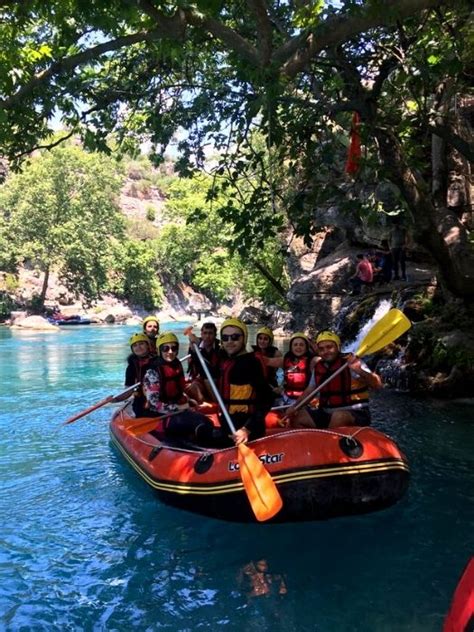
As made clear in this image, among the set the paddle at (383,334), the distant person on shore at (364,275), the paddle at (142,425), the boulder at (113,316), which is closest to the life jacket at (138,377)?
the paddle at (142,425)

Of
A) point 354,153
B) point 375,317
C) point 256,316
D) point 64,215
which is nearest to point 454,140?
point 354,153

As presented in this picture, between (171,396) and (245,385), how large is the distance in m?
1.66

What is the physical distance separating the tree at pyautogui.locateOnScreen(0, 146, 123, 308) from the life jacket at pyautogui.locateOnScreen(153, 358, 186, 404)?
118 feet

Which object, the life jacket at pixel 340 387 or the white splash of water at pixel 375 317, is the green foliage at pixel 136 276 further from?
the life jacket at pixel 340 387

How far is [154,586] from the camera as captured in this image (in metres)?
4.19

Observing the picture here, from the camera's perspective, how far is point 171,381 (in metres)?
6.67

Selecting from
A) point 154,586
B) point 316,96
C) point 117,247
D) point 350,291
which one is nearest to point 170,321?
point 117,247

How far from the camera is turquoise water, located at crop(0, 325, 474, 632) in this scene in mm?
3779

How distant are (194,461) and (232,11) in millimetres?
5357

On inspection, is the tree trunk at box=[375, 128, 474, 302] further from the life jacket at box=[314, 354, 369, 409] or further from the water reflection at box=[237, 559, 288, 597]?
the water reflection at box=[237, 559, 288, 597]

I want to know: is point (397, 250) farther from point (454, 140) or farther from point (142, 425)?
point (142, 425)

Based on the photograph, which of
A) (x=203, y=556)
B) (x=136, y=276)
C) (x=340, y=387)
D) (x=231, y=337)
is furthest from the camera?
(x=136, y=276)

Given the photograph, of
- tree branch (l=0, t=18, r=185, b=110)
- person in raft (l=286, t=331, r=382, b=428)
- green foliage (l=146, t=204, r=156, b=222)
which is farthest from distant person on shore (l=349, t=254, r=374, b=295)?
green foliage (l=146, t=204, r=156, b=222)

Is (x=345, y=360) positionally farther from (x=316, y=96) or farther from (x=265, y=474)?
(x=316, y=96)
